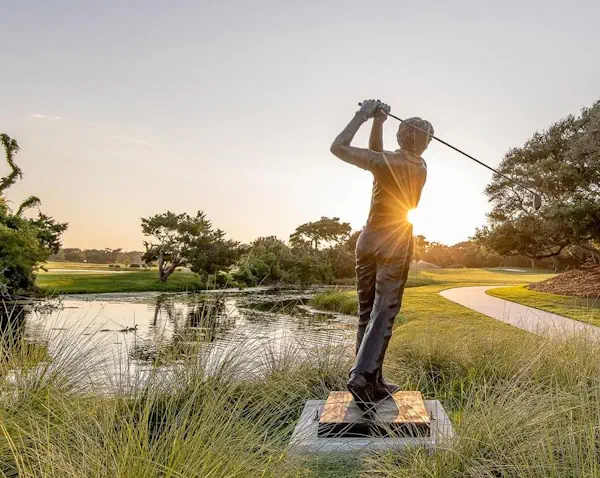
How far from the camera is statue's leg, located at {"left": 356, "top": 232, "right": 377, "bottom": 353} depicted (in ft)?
14.3

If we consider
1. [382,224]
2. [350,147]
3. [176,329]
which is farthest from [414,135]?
[176,329]

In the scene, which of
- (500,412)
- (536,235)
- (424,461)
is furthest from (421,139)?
(536,235)

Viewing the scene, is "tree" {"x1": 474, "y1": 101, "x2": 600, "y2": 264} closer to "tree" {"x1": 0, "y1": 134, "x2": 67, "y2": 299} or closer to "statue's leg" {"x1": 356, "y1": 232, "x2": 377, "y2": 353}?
"statue's leg" {"x1": 356, "y1": 232, "x2": 377, "y2": 353}

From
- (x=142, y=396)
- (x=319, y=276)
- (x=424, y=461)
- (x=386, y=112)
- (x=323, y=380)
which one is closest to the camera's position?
(x=424, y=461)

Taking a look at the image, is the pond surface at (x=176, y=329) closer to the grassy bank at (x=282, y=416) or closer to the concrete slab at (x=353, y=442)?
the grassy bank at (x=282, y=416)

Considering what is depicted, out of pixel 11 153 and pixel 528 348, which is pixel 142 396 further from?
pixel 11 153

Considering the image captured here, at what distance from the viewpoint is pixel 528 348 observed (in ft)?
20.8

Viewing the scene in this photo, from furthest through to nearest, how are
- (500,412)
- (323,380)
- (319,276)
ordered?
(319,276) < (323,380) < (500,412)

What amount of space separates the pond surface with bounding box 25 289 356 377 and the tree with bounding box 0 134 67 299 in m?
2.21

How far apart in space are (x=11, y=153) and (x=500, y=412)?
30343 millimetres

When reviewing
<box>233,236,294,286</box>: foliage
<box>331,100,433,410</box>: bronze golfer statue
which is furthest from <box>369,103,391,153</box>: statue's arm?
<box>233,236,294,286</box>: foliage

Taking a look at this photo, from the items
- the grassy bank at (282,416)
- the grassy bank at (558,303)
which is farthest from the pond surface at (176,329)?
the grassy bank at (558,303)

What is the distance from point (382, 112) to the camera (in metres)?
4.19

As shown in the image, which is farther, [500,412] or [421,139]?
[421,139]
